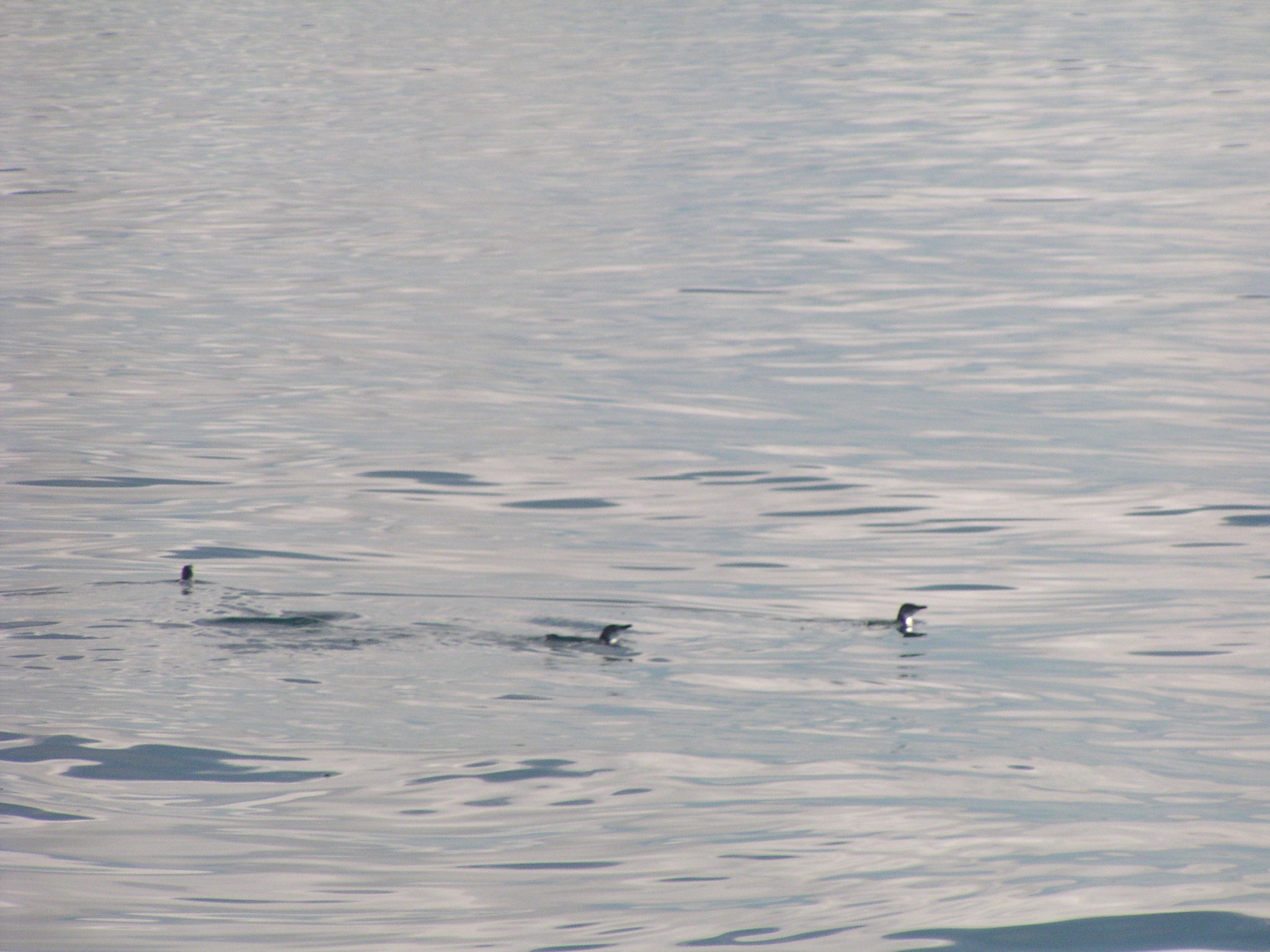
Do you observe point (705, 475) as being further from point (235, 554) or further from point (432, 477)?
point (235, 554)

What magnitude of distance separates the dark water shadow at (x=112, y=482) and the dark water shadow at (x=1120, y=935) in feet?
31.8

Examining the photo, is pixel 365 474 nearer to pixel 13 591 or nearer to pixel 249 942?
pixel 13 591

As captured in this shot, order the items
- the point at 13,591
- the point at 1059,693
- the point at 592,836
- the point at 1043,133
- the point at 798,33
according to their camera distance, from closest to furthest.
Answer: the point at 592,836 → the point at 1059,693 → the point at 13,591 → the point at 1043,133 → the point at 798,33

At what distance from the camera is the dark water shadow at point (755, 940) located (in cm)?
742

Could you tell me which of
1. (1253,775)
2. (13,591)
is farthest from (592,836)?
(13,591)

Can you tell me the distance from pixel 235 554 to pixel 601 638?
3615mm

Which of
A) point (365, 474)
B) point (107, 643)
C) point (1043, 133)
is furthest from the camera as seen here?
point (1043, 133)

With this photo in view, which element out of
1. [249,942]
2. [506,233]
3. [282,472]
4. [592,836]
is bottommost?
[249,942]

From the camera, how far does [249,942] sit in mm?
7406

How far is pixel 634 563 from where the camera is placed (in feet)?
43.8

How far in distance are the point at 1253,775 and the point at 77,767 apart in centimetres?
596

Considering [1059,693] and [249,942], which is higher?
[1059,693]

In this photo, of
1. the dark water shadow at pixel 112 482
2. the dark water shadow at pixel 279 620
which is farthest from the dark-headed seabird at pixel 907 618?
the dark water shadow at pixel 112 482

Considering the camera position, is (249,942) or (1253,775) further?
(1253,775)
